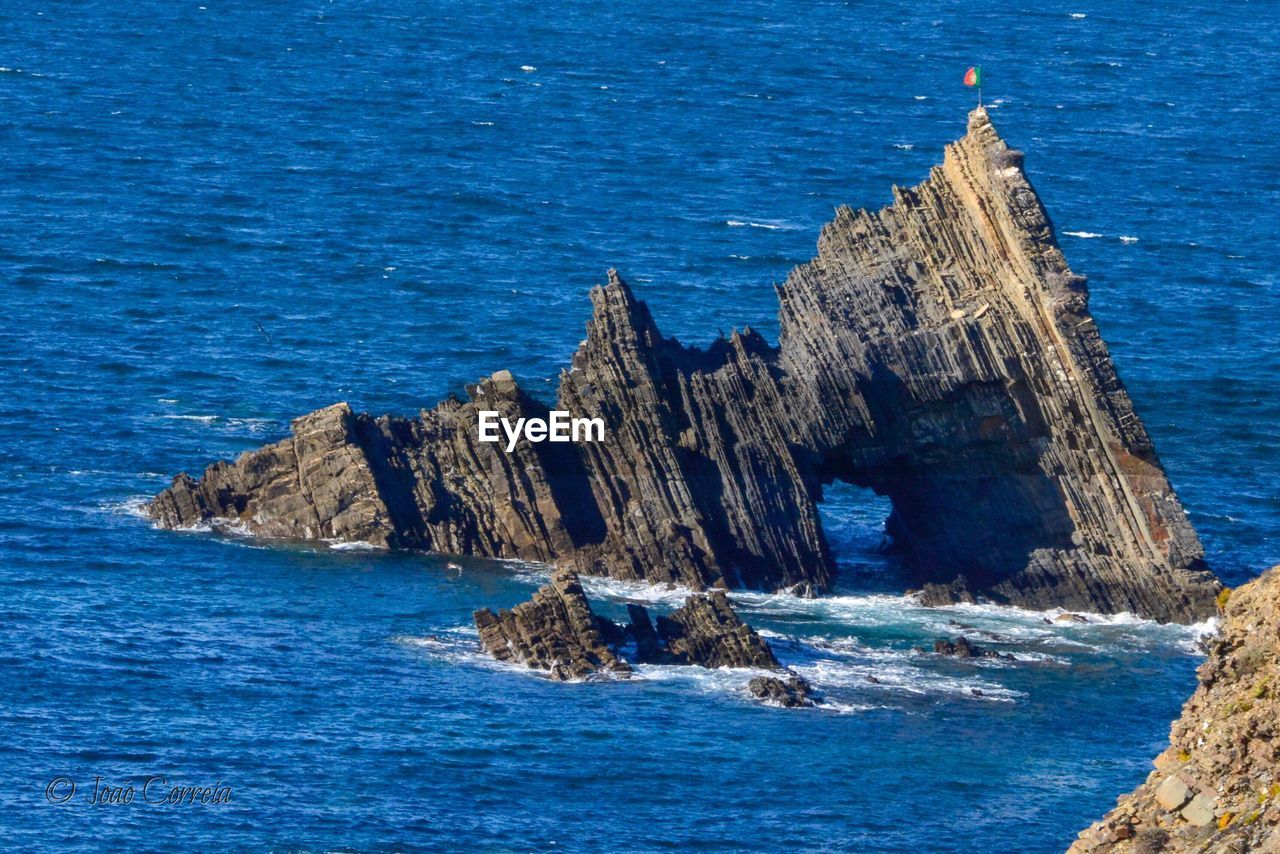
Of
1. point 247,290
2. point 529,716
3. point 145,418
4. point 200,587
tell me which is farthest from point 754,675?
point 247,290

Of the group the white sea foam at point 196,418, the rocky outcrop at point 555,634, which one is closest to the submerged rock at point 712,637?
the rocky outcrop at point 555,634

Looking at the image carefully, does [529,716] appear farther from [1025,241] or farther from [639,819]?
[1025,241]

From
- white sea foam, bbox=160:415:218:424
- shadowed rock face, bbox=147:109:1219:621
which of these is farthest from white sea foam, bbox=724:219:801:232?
shadowed rock face, bbox=147:109:1219:621

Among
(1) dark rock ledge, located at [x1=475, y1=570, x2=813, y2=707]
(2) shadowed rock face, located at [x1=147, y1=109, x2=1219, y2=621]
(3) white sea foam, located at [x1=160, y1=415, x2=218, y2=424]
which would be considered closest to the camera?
(1) dark rock ledge, located at [x1=475, y1=570, x2=813, y2=707]

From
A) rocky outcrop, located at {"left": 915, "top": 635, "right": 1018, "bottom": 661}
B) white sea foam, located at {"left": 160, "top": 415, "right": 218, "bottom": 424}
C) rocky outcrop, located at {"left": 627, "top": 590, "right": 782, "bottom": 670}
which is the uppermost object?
white sea foam, located at {"left": 160, "top": 415, "right": 218, "bottom": 424}

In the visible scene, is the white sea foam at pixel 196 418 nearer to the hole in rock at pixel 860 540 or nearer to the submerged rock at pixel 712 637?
the hole in rock at pixel 860 540

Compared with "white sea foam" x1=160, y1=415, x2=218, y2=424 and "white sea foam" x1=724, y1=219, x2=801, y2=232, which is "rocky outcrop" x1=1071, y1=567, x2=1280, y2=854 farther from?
"white sea foam" x1=724, y1=219, x2=801, y2=232
